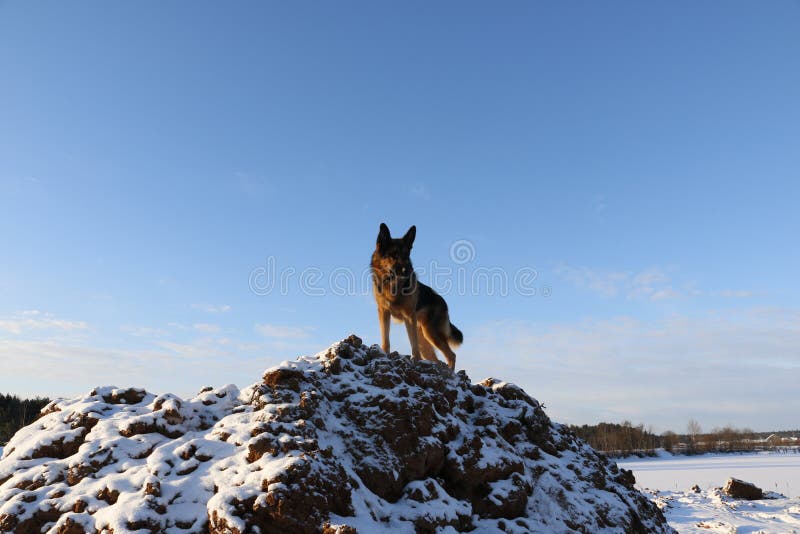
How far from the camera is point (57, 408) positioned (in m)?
6.96

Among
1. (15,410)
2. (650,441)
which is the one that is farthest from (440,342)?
(650,441)

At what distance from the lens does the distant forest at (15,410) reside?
19.3m

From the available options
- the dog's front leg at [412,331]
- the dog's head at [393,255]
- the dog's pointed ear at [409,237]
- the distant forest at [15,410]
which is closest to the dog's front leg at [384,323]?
the dog's front leg at [412,331]

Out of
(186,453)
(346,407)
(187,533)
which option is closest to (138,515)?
(187,533)

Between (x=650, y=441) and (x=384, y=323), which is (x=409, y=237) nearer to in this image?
(x=384, y=323)

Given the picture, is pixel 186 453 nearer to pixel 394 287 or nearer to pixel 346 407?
pixel 346 407

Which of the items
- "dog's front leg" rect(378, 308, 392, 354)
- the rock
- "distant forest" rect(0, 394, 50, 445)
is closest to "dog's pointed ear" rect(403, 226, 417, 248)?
"dog's front leg" rect(378, 308, 392, 354)

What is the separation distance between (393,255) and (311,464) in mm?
4661

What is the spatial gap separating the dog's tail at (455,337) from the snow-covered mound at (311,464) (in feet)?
6.92

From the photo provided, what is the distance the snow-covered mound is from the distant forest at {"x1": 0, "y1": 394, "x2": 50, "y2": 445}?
16.3 meters

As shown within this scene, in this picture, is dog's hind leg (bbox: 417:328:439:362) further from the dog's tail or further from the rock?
the rock

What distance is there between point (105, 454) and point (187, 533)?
1.66 meters

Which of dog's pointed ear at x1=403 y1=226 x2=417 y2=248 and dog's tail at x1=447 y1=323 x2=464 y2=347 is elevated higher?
dog's pointed ear at x1=403 y1=226 x2=417 y2=248

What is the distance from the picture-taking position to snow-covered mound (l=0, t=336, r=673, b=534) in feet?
16.1
